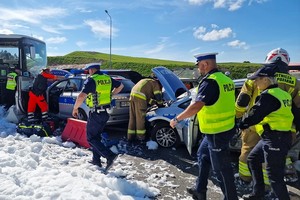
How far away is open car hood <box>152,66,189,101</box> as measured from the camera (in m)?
6.66

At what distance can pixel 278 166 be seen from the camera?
11.1 feet

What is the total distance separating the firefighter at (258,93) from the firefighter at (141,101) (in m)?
2.70

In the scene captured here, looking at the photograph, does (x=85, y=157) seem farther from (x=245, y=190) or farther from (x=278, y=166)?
(x=278, y=166)

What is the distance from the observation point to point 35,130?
24.4 feet

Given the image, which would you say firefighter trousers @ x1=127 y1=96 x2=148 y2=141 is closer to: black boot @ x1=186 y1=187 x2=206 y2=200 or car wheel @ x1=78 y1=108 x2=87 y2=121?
car wheel @ x1=78 y1=108 x2=87 y2=121

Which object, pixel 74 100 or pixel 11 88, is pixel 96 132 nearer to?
pixel 74 100

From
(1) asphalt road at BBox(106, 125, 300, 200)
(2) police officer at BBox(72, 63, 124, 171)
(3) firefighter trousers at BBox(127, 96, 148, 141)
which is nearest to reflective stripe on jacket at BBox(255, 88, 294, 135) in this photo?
(1) asphalt road at BBox(106, 125, 300, 200)

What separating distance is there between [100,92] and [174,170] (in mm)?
1899

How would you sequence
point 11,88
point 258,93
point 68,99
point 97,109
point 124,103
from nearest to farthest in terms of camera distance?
point 258,93 → point 97,109 → point 124,103 → point 68,99 → point 11,88

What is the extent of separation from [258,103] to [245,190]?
1820 millimetres

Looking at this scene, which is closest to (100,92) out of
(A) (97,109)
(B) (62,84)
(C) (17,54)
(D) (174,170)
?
(A) (97,109)

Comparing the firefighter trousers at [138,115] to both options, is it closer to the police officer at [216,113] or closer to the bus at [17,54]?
the police officer at [216,113]

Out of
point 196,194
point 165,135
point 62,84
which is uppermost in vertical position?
point 62,84

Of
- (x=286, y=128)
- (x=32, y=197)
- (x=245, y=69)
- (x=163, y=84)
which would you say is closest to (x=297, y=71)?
(x=163, y=84)
